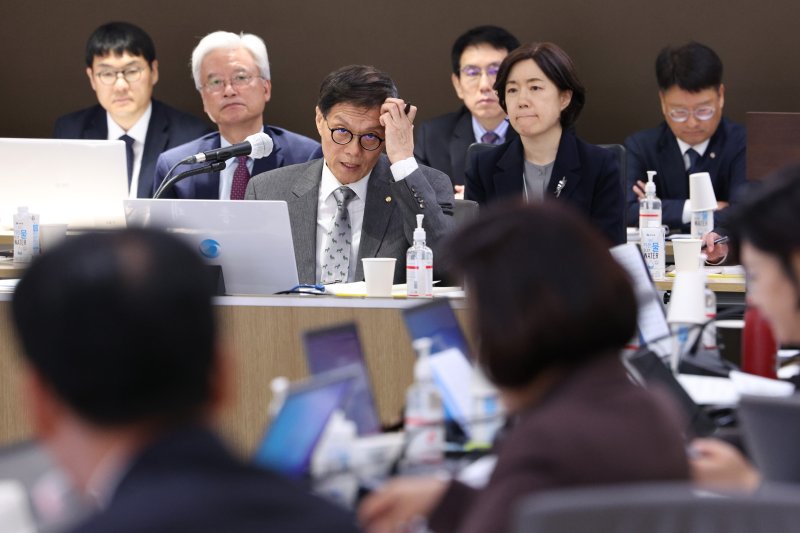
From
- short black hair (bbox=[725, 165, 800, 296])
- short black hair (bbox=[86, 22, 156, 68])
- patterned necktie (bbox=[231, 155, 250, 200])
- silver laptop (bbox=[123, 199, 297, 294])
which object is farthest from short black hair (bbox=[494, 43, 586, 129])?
short black hair (bbox=[725, 165, 800, 296])

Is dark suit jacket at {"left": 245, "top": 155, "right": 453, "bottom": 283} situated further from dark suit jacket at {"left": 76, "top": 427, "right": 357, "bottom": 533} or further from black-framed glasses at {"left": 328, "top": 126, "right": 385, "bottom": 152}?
dark suit jacket at {"left": 76, "top": 427, "right": 357, "bottom": 533}

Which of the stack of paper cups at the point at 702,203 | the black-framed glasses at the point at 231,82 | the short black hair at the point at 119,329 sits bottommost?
the short black hair at the point at 119,329

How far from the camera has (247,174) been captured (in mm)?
4520

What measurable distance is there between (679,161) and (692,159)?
8 cm

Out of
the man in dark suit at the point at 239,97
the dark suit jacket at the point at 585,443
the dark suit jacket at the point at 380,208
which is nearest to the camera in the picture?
the dark suit jacket at the point at 585,443

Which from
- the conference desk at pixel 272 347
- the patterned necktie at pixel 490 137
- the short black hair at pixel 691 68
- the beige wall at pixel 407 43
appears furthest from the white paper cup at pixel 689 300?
the beige wall at pixel 407 43

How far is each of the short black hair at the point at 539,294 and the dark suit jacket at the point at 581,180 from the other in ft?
8.94

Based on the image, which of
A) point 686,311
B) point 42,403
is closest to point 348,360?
point 42,403

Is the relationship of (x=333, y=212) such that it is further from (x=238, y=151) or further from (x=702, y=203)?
(x=702, y=203)

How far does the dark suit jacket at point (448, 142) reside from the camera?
5875 mm

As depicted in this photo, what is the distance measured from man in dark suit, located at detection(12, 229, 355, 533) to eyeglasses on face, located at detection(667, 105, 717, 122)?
16.1 feet

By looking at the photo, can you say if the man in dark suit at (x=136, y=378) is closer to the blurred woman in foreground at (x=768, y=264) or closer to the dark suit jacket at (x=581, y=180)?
the blurred woman in foreground at (x=768, y=264)

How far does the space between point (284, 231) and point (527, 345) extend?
193 cm

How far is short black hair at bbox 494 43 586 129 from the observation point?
4137mm
